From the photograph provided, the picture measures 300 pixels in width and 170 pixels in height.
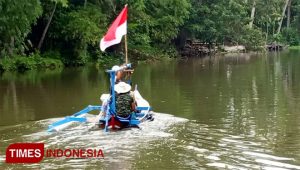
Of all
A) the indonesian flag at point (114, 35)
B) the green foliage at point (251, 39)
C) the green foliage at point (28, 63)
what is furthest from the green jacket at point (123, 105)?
the green foliage at point (251, 39)

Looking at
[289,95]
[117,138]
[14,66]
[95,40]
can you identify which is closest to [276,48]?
[95,40]

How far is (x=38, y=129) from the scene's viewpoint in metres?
12.3

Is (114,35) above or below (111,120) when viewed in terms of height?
above

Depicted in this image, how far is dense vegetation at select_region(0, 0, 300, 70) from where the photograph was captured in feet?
103

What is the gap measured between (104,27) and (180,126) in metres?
27.2

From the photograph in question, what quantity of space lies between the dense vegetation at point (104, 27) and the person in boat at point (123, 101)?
1804cm

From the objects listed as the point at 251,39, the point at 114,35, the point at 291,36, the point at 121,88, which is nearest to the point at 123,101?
the point at 121,88

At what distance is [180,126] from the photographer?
12406 millimetres

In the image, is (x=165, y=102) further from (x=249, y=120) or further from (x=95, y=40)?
(x=95, y=40)

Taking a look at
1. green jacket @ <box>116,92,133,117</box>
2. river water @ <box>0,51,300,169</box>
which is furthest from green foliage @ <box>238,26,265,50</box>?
green jacket @ <box>116,92,133,117</box>

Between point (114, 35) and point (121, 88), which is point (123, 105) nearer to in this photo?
point (121, 88)

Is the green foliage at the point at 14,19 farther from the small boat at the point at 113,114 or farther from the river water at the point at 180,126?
the small boat at the point at 113,114

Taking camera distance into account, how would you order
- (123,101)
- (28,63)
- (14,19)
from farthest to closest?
(28,63) < (14,19) < (123,101)

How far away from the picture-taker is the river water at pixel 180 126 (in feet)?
29.9
